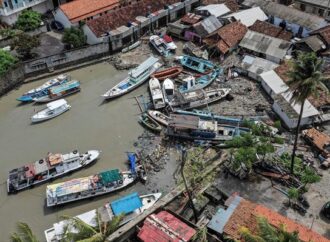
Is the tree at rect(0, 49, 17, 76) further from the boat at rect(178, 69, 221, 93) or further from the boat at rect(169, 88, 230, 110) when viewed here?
the boat at rect(178, 69, 221, 93)

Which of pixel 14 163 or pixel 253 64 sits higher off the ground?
pixel 253 64

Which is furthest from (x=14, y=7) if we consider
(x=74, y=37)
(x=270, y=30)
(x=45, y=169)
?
(x=270, y=30)

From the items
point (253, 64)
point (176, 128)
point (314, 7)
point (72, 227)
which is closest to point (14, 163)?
point (72, 227)

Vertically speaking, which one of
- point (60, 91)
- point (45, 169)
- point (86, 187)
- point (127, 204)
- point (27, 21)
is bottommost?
point (127, 204)

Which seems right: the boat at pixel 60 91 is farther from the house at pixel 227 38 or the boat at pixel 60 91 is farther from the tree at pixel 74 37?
the house at pixel 227 38

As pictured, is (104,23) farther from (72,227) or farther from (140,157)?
(72,227)

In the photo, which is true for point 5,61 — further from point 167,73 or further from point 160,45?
point 160,45
